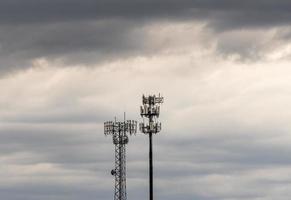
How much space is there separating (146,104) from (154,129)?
13.3ft

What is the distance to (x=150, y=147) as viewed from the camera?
600 feet

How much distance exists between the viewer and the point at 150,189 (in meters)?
182

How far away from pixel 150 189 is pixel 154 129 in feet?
26.1

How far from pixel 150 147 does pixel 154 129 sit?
12.9 ft

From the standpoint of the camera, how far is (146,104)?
188875 millimetres

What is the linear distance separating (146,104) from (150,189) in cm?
1186

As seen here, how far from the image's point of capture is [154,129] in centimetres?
18612

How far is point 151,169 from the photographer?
597 ft

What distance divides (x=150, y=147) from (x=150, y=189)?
15.6 feet

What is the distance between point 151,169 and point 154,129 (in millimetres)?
6094

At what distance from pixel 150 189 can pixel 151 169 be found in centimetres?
222
